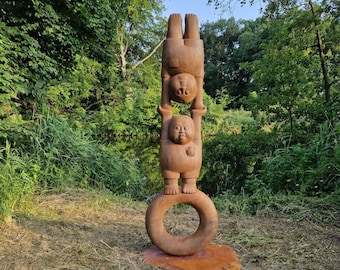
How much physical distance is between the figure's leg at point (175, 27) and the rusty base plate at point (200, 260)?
4.91ft

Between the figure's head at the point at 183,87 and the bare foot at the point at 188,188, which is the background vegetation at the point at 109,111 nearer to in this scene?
the bare foot at the point at 188,188

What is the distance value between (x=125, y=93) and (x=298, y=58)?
27.3 ft

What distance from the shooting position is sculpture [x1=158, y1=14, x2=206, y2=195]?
7.51 feet

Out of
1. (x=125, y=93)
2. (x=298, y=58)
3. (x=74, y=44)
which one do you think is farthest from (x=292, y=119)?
(x=125, y=93)

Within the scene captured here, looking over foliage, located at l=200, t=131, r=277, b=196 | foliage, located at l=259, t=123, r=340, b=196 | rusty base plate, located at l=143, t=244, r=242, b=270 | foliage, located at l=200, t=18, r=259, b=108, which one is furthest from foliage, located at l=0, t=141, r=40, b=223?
foliage, located at l=200, t=18, r=259, b=108

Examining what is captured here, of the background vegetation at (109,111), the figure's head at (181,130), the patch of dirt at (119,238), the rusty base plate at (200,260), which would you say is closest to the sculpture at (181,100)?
the figure's head at (181,130)

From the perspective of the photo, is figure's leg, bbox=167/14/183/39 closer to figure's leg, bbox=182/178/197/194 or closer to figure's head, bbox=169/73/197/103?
figure's head, bbox=169/73/197/103

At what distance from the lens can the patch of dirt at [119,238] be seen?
219 centimetres

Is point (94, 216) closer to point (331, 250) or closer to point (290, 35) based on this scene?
point (331, 250)

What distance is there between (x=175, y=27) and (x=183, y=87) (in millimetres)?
437

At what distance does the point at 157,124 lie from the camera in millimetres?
15180

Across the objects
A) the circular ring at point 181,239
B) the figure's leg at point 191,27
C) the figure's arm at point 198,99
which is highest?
the figure's leg at point 191,27

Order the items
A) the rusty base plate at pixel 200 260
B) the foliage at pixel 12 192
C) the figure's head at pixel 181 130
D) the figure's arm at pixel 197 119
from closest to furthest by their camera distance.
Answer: the rusty base plate at pixel 200 260 < the figure's head at pixel 181 130 < the figure's arm at pixel 197 119 < the foliage at pixel 12 192

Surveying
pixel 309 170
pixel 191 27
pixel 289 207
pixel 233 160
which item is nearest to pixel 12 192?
pixel 191 27
